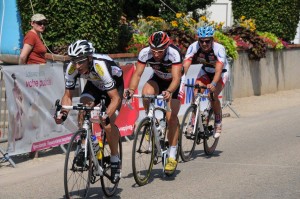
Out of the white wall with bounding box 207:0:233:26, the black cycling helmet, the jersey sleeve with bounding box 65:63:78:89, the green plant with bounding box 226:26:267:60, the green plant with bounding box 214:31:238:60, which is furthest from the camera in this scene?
the white wall with bounding box 207:0:233:26

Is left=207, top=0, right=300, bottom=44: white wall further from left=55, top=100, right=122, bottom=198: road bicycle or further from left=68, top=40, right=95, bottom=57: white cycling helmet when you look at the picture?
left=68, top=40, right=95, bottom=57: white cycling helmet

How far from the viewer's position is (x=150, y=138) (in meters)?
9.02

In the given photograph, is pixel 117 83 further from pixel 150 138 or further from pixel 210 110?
pixel 210 110

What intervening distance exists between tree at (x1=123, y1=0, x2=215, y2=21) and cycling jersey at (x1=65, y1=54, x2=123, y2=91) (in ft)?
40.6

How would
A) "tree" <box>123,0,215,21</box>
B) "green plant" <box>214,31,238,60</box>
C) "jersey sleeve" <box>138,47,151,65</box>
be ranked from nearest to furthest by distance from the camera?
1. "jersey sleeve" <box>138,47,151,65</box>
2. "green plant" <box>214,31,238,60</box>
3. "tree" <box>123,0,215,21</box>

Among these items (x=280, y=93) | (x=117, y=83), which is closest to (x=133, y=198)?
(x=117, y=83)

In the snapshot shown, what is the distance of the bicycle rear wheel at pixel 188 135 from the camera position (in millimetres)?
10648

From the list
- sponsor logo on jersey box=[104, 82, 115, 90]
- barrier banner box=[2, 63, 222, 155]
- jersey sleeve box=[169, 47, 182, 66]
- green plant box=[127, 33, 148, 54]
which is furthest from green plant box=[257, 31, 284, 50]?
sponsor logo on jersey box=[104, 82, 115, 90]

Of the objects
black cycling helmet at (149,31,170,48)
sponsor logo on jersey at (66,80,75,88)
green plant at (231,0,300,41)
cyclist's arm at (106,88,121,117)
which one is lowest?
cyclist's arm at (106,88,121,117)

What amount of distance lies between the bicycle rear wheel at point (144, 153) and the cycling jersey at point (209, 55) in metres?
2.28

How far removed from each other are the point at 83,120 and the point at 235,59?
35.4 feet

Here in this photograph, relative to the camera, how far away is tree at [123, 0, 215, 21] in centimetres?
2105

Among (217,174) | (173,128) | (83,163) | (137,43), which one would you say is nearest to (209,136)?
(217,174)

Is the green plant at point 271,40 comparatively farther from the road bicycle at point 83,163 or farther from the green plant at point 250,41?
the road bicycle at point 83,163
